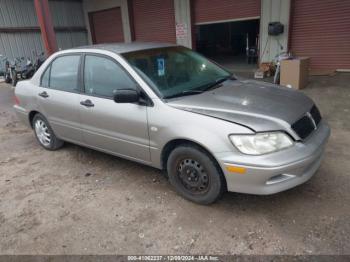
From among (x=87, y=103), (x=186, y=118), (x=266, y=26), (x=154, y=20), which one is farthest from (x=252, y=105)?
(x=154, y=20)

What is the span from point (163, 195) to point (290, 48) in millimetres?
7466

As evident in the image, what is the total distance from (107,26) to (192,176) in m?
12.8

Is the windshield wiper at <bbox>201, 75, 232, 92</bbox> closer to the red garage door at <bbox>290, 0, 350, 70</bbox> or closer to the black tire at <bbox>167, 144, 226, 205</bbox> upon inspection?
the black tire at <bbox>167, 144, 226, 205</bbox>

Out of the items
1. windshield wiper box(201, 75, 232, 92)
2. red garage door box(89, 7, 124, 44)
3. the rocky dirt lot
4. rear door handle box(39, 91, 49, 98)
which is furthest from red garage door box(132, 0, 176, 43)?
the rocky dirt lot

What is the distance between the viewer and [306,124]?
2.82 metres

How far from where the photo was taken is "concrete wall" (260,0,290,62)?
8664 mm

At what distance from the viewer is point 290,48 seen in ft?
29.5

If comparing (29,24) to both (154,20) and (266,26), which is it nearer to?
(154,20)

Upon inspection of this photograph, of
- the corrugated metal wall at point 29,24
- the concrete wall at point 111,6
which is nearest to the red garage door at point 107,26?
the concrete wall at point 111,6

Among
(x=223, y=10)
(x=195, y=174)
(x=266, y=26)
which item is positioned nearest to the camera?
(x=195, y=174)

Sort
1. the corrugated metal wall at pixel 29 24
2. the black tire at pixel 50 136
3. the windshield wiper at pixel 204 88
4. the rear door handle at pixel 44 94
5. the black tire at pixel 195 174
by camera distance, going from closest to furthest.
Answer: the black tire at pixel 195 174 → the windshield wiper at pixel 204 88 → the rear door handle at pixel 44 94 → the black tire at pixel 50 136 → the corrugated metal wall at pixel 29 24

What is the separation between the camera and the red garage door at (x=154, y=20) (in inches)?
455

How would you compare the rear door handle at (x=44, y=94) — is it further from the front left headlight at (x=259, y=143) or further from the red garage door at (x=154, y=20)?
the red garage door at (x=154, y=20)

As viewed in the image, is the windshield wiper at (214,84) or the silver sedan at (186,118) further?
the windshield wiper at (214,84)
